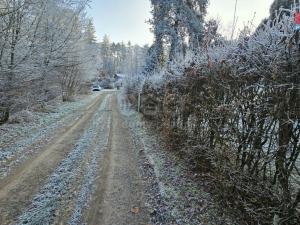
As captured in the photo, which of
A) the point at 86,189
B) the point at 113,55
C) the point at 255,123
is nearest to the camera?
the point at 255,123

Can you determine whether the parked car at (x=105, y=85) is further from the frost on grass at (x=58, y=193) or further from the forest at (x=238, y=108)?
the frost on grass at (x=58, y=193)

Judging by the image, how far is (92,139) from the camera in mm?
9508

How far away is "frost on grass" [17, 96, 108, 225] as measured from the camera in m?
4.18

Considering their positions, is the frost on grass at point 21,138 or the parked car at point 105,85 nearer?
the frost on grass at point 21,138

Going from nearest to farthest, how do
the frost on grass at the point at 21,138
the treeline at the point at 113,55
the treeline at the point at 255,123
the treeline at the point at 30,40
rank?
1. the treeline at the point at 255,123
2. the frost on grass at the point at 21,138
3. the treeline at the point at 30,40
4. the treeline at the point at 113,55

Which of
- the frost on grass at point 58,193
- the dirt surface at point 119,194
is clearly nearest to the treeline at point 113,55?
the dirt surface at point 119,194

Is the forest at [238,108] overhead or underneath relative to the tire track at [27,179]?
overhead

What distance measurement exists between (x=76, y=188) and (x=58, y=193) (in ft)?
1.21

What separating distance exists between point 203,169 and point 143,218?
6.58 ft

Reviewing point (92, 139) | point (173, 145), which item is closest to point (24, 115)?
point (92, 139)

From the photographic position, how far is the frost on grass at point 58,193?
13.7 ft

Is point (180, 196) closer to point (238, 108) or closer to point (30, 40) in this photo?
point (238, 108)

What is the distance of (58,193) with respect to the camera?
503cm

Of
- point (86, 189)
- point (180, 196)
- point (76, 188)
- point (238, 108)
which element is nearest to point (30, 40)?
point (76, 188)
